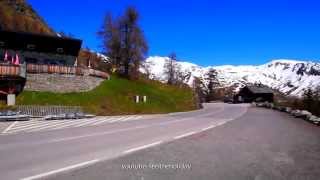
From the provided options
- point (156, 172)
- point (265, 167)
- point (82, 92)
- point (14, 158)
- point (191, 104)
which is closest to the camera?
point (156, 172)

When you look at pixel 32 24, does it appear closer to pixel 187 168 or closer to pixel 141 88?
pixel 141 88

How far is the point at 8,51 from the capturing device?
→ 56.4 meters

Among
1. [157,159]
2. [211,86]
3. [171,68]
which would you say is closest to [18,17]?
[171,68]

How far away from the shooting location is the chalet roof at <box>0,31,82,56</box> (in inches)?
2215

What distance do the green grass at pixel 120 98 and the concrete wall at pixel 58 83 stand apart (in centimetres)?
83

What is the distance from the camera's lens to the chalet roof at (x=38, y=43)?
185 feet

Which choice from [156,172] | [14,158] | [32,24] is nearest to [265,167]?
[156,172]

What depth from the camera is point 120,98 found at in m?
51.9

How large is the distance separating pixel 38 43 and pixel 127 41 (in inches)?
565

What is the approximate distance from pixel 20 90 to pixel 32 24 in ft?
190

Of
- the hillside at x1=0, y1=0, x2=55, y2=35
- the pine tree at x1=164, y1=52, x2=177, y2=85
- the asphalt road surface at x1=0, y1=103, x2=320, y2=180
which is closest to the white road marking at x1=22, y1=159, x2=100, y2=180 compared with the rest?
the asphalt road surface at x1=0, y1=103, x2=320, y2=180

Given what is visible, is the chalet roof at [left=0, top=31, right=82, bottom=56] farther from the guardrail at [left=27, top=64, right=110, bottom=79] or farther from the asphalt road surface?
the asphalt road surface

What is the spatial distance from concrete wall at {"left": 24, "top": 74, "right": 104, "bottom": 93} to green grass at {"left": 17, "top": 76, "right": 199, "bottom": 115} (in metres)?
0.83

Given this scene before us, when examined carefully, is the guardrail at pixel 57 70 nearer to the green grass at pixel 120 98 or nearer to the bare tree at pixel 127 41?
the green grass at pixel 120 98
